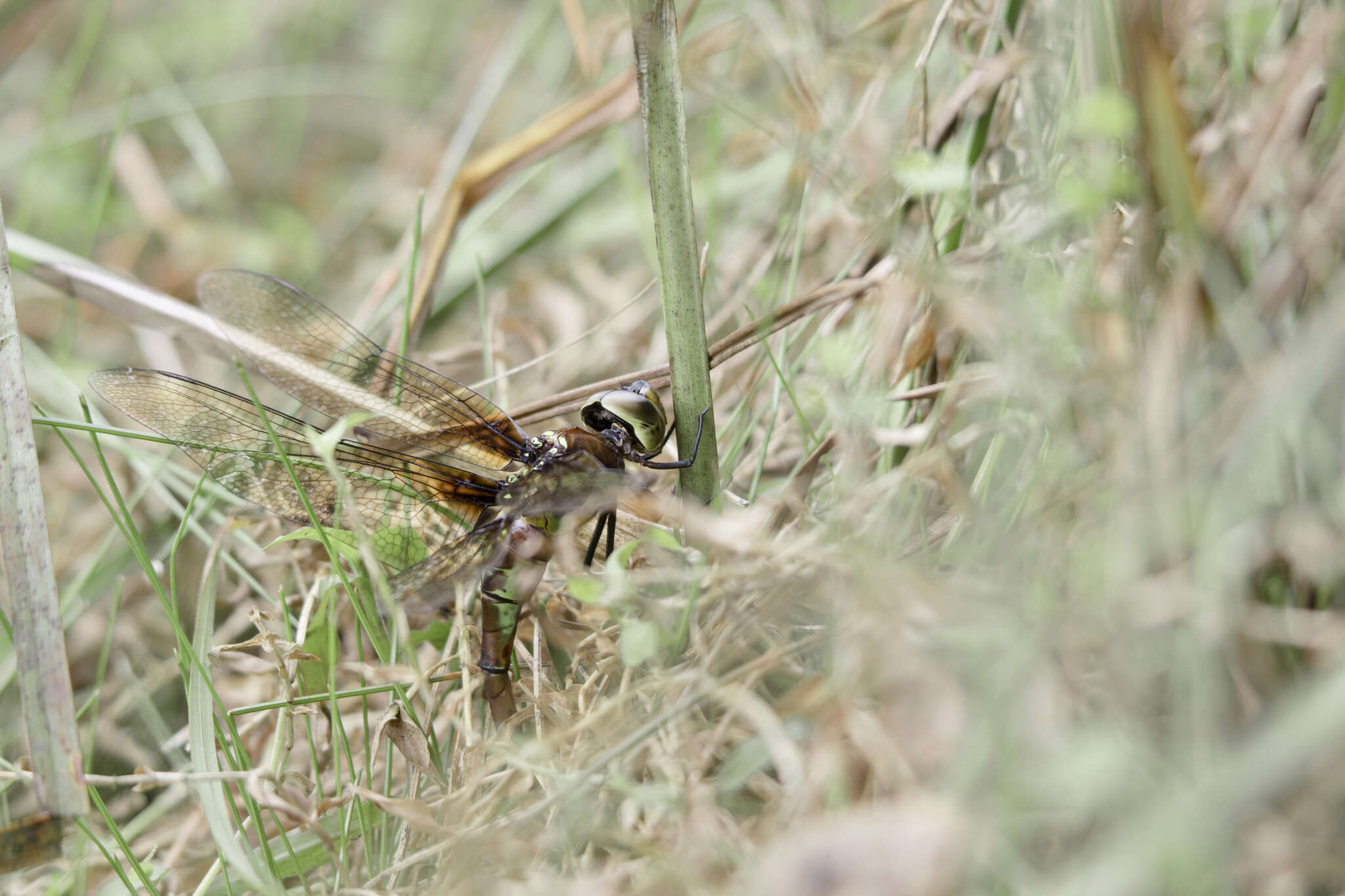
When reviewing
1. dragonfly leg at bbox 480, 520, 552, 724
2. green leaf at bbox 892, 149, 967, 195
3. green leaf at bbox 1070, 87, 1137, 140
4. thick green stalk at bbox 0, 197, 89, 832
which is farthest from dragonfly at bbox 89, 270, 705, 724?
green leaf at bbox 1070, 87, 1137, 140

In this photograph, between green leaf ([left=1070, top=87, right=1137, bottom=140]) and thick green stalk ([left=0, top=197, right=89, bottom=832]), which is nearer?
green leaf ([left=1070, top=87, right=1137, bottom=140])

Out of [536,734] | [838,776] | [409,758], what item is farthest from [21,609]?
[838,776]

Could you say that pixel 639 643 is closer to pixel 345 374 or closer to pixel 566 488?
pixel 566 488

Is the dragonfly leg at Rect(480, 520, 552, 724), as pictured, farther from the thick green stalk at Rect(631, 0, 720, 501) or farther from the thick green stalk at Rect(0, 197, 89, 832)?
the thick green stalk at Rect(0, 197, 89, 832)

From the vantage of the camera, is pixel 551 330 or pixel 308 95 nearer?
pixel 551 330

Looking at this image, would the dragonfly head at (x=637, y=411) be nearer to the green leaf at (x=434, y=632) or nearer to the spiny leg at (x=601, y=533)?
the spiny leg at (x=601, y=533)

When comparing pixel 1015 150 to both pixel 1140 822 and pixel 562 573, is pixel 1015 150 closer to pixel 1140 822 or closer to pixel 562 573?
pixel 562 573

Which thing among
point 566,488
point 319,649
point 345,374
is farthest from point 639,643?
point 345,374
